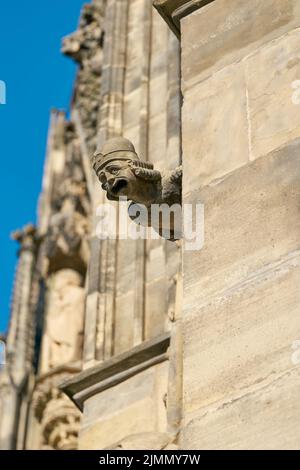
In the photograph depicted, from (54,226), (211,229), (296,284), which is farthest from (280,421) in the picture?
(54,226)

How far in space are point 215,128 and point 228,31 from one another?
34cm

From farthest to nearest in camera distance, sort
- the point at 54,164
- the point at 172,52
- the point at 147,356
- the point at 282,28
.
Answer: the point at 54,164
the point at 172,52
the point at 147,356
the point at 282,28

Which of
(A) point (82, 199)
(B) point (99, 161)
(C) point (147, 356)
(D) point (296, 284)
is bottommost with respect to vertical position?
(D) point (296, 284)

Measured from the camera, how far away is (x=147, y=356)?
7.04 meters

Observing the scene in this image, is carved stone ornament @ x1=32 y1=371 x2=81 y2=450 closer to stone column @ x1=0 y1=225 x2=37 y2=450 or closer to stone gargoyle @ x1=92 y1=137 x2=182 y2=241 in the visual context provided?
stone column @ x1=0 y1=225 x2=37 y2=450

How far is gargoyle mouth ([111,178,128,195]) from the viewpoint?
4219 millimetres

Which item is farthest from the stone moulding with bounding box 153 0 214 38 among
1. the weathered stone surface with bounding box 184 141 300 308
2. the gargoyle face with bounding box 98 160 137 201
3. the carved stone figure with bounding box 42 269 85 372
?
the carved stone figure with bounding box 42 269 85 372

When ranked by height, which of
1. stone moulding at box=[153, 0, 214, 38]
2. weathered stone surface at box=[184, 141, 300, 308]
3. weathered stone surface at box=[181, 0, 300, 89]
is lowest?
weathered stone surface at box=[184, 141, 300, 308]

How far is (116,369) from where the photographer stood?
7219 mm

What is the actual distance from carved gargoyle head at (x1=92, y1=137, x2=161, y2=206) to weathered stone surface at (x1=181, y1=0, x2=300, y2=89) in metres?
0.27

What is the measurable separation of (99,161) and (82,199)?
805cm

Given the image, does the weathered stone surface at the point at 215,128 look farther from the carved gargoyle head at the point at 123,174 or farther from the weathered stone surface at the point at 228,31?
the carved gargoyle head at the point at 123,174

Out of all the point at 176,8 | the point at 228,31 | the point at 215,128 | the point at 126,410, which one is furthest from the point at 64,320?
the point at 215,128
